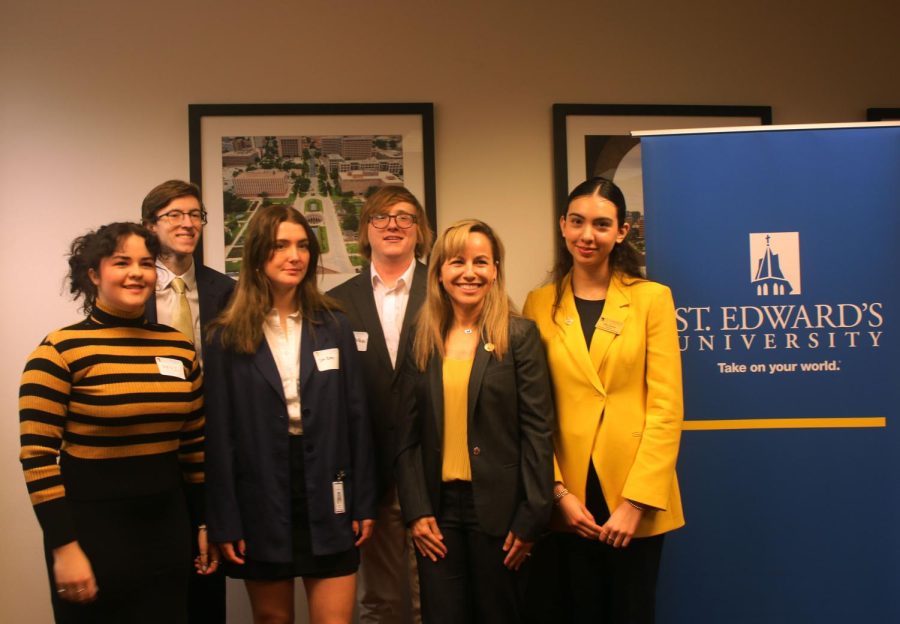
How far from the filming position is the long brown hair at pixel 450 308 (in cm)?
218

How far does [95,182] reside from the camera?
3260 millimetres

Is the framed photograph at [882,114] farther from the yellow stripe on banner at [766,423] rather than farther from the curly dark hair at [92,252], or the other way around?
the curly dark hair at [92,252]

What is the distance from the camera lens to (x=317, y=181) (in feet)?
10.9


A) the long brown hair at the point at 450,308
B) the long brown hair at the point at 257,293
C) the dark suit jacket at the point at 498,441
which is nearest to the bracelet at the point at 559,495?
the dark suit jacket at the point at 498,441

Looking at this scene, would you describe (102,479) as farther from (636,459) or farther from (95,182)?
(95,182)

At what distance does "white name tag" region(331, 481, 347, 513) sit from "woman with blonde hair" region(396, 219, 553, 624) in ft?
0.57

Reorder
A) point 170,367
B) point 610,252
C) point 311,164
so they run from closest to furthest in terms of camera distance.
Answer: point 170,367, point 610,252, point 311,164

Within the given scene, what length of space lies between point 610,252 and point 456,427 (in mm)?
782

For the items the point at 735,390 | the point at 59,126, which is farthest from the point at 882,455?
the point at 59,126

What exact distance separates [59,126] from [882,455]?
3.66 meters

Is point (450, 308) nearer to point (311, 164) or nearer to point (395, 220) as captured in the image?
point (395, 220)

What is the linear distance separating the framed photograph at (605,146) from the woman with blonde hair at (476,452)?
4.34 feet

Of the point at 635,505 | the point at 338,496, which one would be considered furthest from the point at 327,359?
the point at 635,505

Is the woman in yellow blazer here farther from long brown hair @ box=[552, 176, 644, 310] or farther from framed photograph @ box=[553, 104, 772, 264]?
framed photograph @ box=[553, 104, 772, 264]
